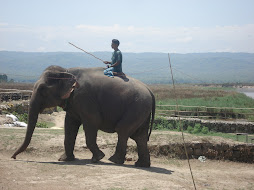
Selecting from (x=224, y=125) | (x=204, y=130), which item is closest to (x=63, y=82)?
(x=204, y=130)

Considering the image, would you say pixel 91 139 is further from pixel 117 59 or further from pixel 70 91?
pixel 117 59

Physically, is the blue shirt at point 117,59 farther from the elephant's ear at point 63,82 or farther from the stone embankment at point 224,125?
the stone embankment at point 224,125

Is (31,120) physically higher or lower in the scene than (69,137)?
higher

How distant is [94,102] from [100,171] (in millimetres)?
2032

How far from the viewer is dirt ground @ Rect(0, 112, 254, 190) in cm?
757

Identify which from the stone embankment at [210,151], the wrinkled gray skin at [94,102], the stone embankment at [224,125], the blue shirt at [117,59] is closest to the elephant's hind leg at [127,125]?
the wrinkled gray skin at [94,102]

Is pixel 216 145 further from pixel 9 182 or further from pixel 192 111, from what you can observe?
pixel 192 111

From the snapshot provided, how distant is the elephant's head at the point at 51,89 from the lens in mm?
9523

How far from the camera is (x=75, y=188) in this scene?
7.21 meters

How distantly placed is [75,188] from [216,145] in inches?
319

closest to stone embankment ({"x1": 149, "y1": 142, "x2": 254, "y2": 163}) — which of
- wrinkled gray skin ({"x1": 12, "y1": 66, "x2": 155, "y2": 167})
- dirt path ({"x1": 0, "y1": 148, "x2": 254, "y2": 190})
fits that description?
dirt path ({"x1": 0, "y1": 148, "x2": 254, "y2": 190})

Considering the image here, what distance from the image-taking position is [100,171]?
864 cm

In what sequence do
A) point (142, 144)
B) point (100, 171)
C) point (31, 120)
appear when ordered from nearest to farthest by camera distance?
1. point (100, 171)
2. point (31, 120)
3. point (142, 144)

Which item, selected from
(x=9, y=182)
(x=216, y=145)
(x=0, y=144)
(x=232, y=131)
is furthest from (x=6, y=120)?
(x=232, y=131)
